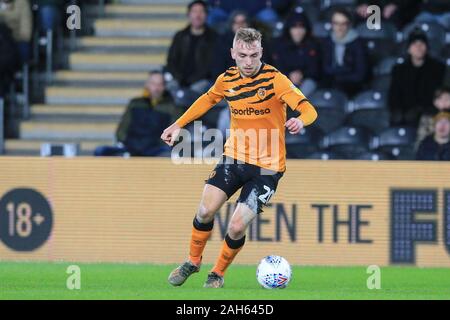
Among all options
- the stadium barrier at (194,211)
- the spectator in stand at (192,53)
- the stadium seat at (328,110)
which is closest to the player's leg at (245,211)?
the stadium barrier at (194,211)

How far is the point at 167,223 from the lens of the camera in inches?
568

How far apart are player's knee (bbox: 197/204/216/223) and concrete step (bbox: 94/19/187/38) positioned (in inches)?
306

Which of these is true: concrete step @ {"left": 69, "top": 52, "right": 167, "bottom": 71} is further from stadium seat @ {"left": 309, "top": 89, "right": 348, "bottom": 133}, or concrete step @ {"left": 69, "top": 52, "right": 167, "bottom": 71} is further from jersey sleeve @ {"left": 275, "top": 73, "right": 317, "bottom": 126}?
jersey sleeve @ {"left": 275, "top": 73, "right": 317, "bottom": 126}

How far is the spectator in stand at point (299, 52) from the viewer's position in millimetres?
16609

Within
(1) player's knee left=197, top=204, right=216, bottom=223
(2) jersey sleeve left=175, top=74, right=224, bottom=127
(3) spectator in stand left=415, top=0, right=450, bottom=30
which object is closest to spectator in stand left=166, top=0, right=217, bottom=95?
(3) spectator in stand left=415, top=0, right=450, bottom=30

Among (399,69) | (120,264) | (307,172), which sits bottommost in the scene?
(120,264)

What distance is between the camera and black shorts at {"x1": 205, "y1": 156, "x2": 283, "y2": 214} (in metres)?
11.2

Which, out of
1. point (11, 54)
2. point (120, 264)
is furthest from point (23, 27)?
point (120, 264)

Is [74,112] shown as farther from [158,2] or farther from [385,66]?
[385,66]

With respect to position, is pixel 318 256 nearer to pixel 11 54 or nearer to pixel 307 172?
pixel 307 172

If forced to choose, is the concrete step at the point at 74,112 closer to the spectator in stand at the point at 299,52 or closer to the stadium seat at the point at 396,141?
the spectator in stand at the point at 299,52

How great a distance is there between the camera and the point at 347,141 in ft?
52.7

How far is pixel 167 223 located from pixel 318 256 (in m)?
1.64

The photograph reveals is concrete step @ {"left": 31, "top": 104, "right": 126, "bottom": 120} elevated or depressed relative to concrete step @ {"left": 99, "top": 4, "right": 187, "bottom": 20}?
depressed
